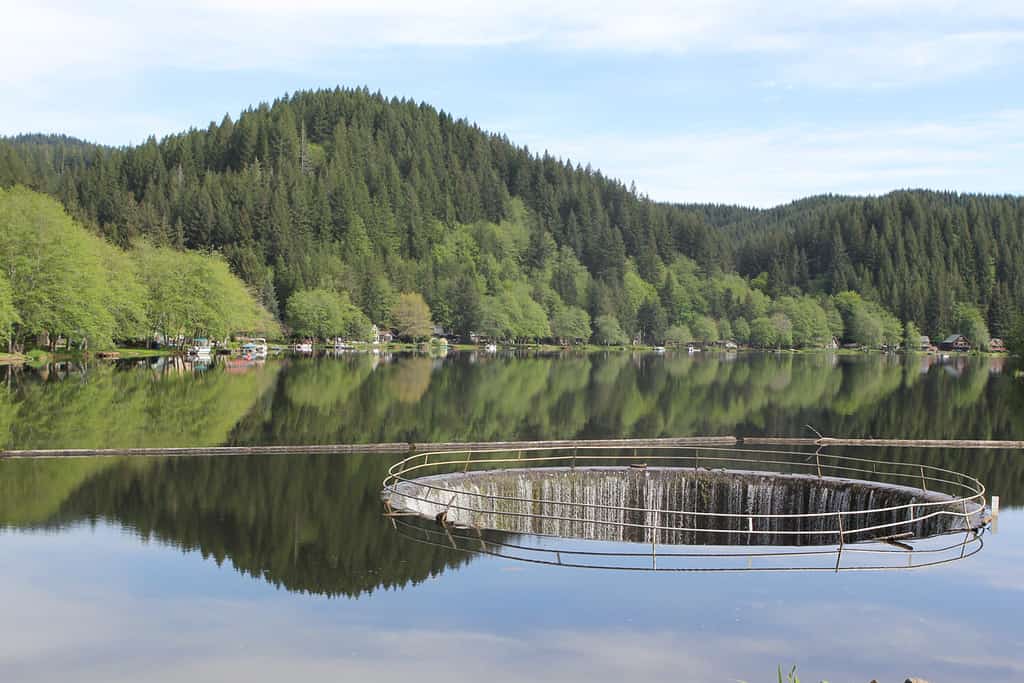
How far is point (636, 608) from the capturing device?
19.9 m

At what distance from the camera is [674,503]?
3169 centimetres

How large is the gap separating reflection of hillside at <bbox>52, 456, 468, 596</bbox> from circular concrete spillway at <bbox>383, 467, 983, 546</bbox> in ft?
7.57

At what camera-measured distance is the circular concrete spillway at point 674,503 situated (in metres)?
27.9

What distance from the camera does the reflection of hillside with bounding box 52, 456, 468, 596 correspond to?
22500 mm

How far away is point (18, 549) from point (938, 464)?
33.0 m

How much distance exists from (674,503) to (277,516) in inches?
481

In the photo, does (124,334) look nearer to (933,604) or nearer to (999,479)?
(999,479)

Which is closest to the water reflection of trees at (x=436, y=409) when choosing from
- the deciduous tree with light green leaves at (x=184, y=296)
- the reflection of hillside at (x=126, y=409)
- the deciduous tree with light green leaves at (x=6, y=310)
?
the reflection of hillside at (x=126, y=409)

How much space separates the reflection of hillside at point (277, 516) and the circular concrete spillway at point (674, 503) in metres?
2.31

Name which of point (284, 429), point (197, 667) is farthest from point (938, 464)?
point (197, 667)

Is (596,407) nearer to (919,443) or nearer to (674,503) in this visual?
(919,443)

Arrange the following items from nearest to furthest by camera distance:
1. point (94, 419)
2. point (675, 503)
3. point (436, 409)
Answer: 1. point (675, 503)
2. point (94, 419)
3. point (436, 409)

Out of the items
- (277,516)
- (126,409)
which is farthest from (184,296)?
(277,516)

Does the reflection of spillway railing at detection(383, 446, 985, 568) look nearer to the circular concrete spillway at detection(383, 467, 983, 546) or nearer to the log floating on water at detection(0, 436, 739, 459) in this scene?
the circular concrete spillway at detection(383, 467, 983, 546)
